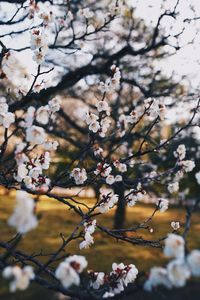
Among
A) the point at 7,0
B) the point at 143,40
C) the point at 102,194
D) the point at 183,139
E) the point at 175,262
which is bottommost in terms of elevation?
the point at 175,262

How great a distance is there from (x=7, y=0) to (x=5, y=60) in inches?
77.7

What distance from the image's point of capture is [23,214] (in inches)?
66.7

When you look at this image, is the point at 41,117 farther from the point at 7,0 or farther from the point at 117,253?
Result: the point at 117,253

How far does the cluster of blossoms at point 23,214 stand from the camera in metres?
1.66

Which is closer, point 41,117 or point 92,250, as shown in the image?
point 41,117

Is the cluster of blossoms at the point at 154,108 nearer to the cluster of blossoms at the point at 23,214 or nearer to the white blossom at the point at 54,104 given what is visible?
the white blossom at the point at 54,104

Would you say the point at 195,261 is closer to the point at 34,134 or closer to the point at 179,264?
the point at 179,264

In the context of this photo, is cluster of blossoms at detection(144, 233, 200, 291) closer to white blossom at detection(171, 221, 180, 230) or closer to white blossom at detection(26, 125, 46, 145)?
white blossom at detection(26, 125, 46, 145)

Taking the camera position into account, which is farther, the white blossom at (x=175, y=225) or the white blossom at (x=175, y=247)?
the white blossom at (x=175, y=225)

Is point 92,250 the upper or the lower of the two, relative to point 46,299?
upper

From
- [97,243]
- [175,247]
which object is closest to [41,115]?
[175,247]

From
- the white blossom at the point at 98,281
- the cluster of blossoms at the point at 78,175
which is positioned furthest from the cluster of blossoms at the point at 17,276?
the cluster of blossoms at the point at 78,175

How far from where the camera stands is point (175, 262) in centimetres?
171

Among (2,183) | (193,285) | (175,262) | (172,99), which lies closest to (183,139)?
(172,99)
